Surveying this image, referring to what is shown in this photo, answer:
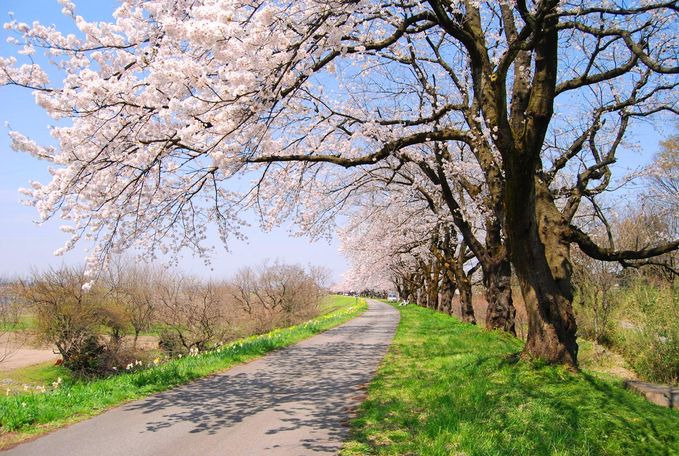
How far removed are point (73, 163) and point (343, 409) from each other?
5.29 m

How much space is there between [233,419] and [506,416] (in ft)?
11.4

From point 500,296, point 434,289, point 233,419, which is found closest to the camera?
point 233,419

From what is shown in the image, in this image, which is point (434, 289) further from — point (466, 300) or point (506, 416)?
point (506, 416)

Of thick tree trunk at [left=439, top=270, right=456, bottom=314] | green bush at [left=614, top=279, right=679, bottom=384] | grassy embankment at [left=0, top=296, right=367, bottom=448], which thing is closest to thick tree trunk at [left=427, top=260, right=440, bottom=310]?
thick tree trunk at [left=439, top=270, right=456, bottom=314]

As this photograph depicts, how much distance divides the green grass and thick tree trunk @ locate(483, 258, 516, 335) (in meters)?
5.10

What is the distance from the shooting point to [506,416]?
228 inches

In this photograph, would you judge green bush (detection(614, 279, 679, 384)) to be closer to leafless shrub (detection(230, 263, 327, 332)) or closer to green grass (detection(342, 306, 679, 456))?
green grass (detection(342, 306, 679, 456))

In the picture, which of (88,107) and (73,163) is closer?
(88,107)

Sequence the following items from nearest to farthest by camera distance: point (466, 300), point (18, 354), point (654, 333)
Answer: point (654, 333)
point (466, 300)
point (18, 354)

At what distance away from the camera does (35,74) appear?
6.50 metres

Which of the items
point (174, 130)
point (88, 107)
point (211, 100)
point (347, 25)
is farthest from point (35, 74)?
point (347, 25)

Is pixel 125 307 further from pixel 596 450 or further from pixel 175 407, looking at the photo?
pixel 596 450

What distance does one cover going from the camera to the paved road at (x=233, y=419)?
17.3ft

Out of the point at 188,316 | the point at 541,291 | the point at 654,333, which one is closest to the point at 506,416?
the point at 541,291
